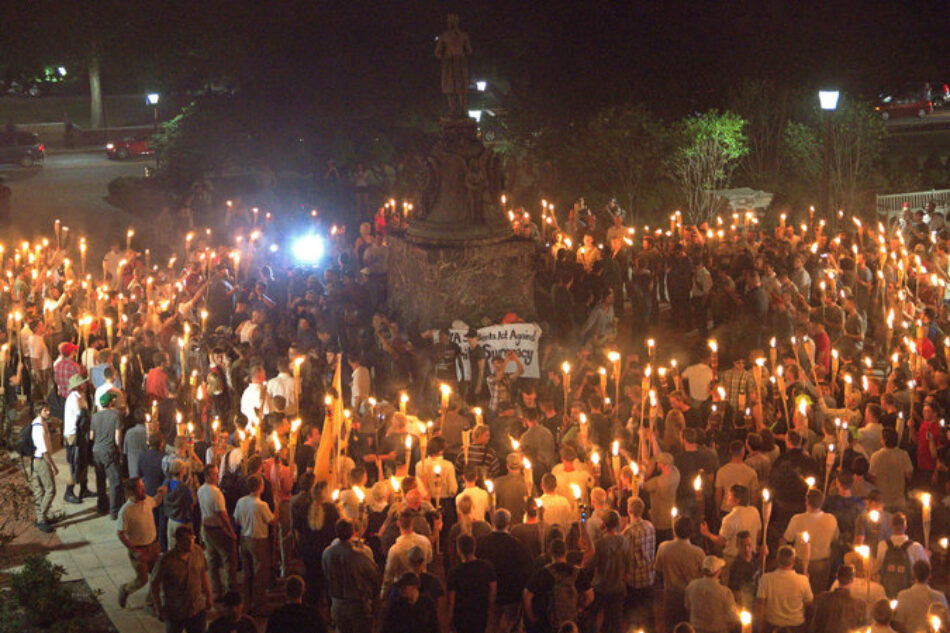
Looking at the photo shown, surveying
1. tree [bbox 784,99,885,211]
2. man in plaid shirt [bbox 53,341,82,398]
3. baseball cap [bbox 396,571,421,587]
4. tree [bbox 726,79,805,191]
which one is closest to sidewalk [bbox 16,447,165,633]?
man in plaid shirt [bbox 53,341,82,398]

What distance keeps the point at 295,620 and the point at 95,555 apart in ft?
15.8

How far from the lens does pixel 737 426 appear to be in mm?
13172

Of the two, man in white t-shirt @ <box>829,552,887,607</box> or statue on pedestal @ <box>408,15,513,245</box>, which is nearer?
man in white t-shirt @ <box>829,552,887,607</box>

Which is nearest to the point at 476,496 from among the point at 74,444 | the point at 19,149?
the point at 74,444

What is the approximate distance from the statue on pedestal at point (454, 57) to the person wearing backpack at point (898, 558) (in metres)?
11.6

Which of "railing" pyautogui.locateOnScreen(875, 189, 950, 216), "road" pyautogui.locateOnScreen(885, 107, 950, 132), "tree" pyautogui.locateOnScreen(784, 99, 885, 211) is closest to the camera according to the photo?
"railing" pyautogui.locateOnScreen(875, 189, 950, 216)

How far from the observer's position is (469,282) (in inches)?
779

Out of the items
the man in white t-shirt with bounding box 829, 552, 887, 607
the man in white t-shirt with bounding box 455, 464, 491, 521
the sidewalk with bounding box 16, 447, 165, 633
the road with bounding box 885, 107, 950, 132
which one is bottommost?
the sidewalk with bounding box 16, 447, 165, 633

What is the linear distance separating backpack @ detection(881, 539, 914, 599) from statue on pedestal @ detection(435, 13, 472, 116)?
11694mm

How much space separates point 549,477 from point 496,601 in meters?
1.25

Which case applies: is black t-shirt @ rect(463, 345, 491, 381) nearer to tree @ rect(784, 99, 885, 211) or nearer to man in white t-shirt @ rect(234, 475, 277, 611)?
man in white t-shirt @ rect(234, 475, 277, 611)

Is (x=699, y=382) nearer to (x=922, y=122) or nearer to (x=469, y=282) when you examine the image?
(x=469, y=282)

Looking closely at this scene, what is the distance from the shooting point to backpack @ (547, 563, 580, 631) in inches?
390

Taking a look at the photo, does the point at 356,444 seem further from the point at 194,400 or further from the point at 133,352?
the point at 133,352
